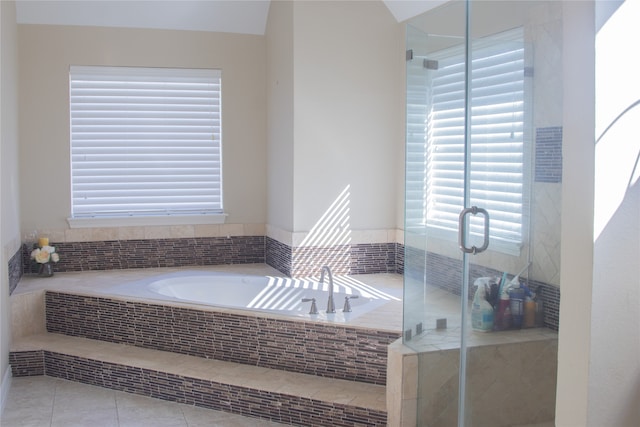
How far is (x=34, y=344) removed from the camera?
4457mm

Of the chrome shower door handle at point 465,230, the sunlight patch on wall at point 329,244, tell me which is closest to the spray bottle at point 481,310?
the chrome shower door handle at point 465,230

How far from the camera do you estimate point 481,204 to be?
2.80 m

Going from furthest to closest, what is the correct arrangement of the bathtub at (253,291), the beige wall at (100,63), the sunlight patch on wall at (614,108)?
the beige wall at (100,63)
the bathtub at (253,291)
the sunlight patch on wall at (614,108)

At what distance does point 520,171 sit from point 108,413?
2.47 meters

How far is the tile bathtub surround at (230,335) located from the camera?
3.69m

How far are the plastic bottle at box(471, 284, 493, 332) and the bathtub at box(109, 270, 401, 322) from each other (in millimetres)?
1345

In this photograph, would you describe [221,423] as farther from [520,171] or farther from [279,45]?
[279,45]

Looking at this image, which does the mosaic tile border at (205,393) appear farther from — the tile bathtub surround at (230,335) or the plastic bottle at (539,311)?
the plastic bottle at (539,311)

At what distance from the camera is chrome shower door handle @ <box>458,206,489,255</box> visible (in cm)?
277

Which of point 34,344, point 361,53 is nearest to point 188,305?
point 34,344

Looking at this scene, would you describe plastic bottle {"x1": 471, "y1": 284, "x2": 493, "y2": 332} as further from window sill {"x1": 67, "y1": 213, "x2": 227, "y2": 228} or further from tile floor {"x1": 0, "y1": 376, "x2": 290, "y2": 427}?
window sill {"x1": 67, "y1": 213, "x2": 227, "y2": 228}

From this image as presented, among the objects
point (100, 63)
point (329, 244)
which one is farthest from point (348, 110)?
point (100, 63)

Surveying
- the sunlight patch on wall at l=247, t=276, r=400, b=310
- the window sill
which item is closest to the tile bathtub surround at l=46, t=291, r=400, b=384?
the sunlight patch on wall at l=247, t=276, r=400, b=310

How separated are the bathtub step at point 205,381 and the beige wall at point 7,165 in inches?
9.6
